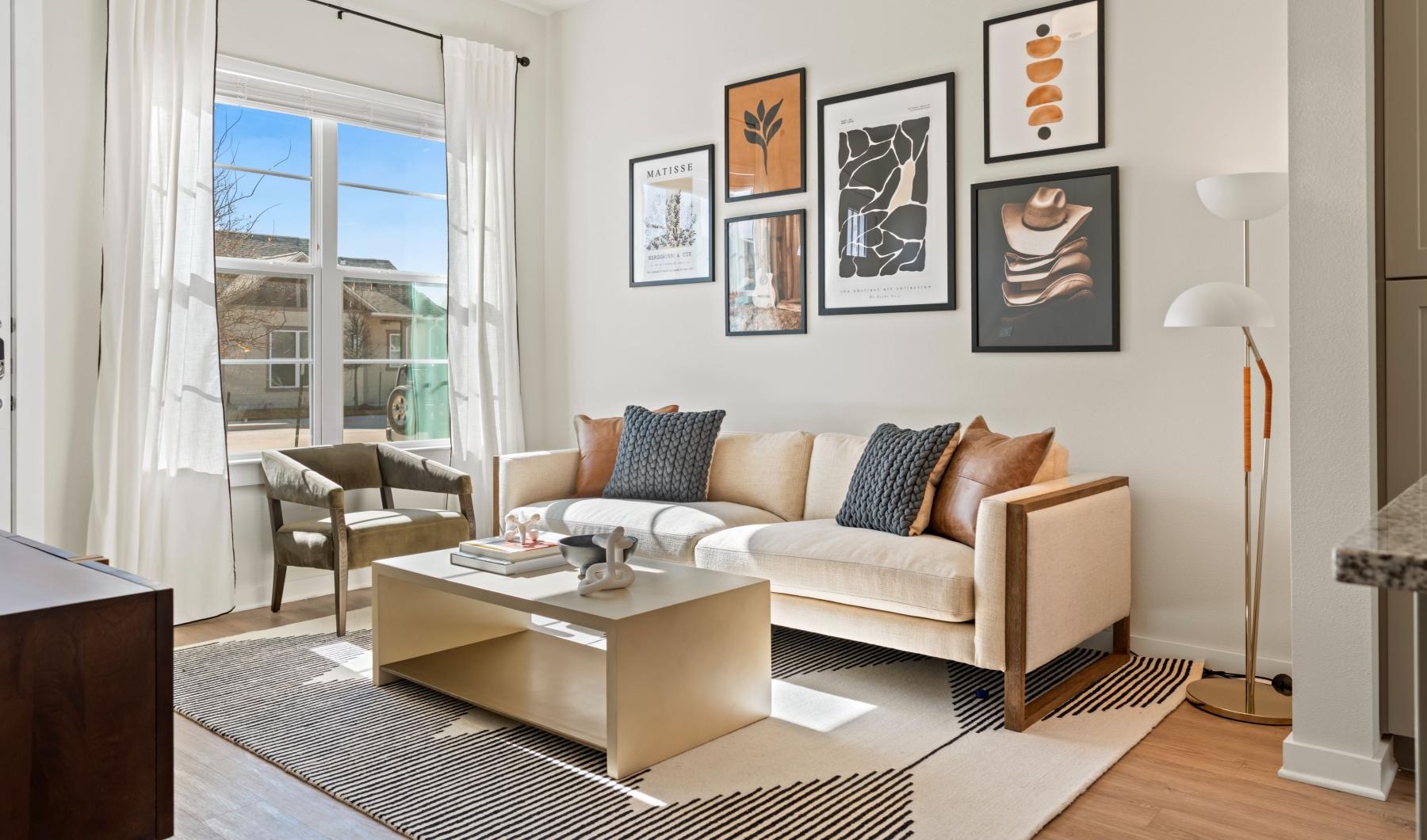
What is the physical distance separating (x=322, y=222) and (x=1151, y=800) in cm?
410

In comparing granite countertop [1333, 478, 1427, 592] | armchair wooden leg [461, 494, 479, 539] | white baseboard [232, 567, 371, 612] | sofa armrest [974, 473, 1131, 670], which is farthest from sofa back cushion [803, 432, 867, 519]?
granite countertop [1333, 478, 1427, 592]

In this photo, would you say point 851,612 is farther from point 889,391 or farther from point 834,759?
point 889,391

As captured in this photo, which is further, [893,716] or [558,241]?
[558,241]

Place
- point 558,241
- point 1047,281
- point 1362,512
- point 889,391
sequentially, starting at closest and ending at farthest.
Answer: point 1362,512
point 1047,281
point 889,391
point 558,241

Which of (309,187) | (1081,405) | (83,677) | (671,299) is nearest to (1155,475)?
(1081,405)

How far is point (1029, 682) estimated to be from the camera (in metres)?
3.29

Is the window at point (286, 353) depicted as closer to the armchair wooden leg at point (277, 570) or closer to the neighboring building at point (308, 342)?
the neighboring building at point (308, 342)

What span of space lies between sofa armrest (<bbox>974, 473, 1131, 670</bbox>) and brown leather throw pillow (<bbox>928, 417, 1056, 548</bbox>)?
0.30 ft

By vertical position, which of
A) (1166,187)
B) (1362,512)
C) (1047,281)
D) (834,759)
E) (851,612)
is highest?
(1166,187)

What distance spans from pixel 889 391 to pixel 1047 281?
0.81 meters

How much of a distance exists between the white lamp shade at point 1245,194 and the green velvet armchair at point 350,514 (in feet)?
10.00

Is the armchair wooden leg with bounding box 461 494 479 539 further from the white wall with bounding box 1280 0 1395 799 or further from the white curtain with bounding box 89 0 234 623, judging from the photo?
the white wall with bounding box 1280 0 1395 799

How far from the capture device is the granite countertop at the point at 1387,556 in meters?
0.74

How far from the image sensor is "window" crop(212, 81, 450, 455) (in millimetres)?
4391
